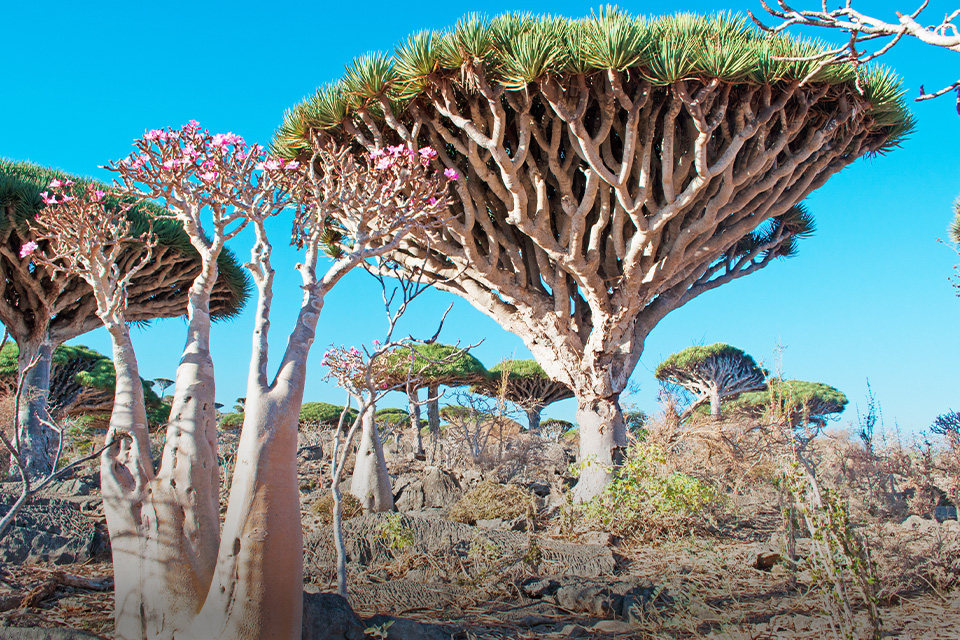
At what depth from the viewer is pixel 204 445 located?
298 centimetres

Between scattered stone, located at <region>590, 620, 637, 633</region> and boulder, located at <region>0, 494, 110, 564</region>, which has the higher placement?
boulder, located at <region>0, 494, 110, 564</region>

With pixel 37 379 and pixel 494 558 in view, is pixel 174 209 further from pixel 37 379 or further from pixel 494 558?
pixel 37 379

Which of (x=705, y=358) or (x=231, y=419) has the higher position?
(x=705, y=358)

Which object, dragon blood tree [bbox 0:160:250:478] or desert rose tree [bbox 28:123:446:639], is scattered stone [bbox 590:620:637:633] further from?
dragon blood tree [bbox 0:160:250:478]

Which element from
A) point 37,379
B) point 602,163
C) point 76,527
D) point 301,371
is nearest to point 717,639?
point 301,371

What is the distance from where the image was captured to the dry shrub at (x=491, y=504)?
21.4 ft

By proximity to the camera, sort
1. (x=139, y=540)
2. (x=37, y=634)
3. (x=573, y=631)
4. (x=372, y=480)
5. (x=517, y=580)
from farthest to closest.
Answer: (x=372, y=480), (x=517, y=580), (x=573, y=631), (x=139, y=540), (x=37, y=634)

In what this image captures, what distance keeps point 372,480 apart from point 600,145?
4.67 m

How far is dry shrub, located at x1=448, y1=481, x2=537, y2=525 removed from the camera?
652 cm

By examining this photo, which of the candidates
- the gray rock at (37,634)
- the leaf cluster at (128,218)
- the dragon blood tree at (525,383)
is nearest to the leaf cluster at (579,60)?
the leaf cluster at (128,218)

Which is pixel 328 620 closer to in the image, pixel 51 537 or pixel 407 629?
pixel 407 629

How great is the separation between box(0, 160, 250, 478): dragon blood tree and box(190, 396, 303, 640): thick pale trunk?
20.7ft

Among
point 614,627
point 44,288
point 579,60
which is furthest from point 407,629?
point 44,288

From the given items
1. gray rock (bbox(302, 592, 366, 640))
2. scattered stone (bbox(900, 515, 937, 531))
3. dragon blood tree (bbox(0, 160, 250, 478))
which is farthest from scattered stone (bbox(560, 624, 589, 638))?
dragon blood tree (bbox(0, 160, 250, 478))
